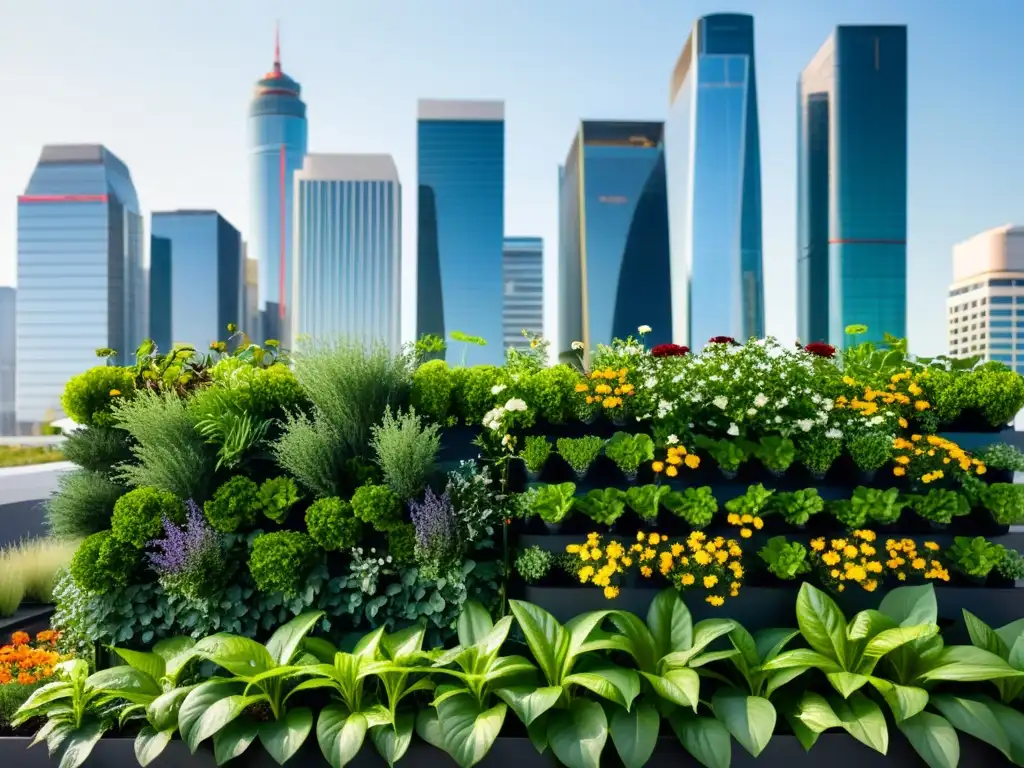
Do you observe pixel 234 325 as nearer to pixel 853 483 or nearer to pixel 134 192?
pixel 853 483

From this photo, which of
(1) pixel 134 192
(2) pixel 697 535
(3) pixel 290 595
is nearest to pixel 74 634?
(3) pixel 290 595

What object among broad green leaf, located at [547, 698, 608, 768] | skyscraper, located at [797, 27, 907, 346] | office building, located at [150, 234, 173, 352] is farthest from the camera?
office building, located at [150, 234, 173, 352]

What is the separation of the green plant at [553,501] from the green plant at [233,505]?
1248 millimetres

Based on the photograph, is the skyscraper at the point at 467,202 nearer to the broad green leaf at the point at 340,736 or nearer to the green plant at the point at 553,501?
the green plant at the point at 553,501

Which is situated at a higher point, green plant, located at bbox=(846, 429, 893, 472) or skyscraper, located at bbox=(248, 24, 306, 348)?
skyscraper, located at bbox=(248, 24, 306, 348)

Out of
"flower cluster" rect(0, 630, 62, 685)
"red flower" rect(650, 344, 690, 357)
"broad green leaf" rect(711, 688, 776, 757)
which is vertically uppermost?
"red flower" rect(650, 344, 690, 357)

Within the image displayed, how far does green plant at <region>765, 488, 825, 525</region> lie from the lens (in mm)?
3053

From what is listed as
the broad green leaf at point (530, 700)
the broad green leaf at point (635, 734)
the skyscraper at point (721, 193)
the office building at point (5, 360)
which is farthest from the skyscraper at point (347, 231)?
the broad green leaf at point (635, 734)

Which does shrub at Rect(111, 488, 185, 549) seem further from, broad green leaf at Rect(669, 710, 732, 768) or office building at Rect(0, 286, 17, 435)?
office building at Rect(0, 286, 17, 435)

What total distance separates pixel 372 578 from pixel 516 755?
0.93 m

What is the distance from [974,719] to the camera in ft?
7.73

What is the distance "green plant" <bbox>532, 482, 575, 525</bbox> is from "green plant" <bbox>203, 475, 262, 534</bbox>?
1.25 meters

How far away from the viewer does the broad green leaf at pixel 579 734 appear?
224cm

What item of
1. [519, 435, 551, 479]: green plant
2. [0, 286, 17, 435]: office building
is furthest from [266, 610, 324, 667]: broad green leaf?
[0, 286, 17, 435]: office building
